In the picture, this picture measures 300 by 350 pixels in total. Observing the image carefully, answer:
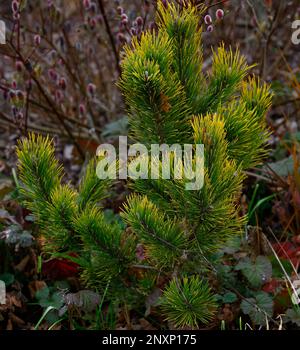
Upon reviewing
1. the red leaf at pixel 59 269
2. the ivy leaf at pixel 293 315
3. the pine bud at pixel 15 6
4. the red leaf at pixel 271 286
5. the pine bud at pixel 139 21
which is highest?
the pine bud at pixel 15 6

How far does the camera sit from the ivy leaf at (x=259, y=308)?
2.12m

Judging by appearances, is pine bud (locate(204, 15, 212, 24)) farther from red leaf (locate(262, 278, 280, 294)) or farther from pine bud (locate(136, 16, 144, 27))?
red leaf (locate(262, 278, 280, 294))

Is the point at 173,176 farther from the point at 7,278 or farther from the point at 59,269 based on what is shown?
the point at 7,278

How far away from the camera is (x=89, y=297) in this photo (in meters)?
2.11

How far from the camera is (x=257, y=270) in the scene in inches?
87.4

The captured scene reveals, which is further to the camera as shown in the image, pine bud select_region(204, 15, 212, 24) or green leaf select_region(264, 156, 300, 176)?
green leaf select_region(264, 156, 300, 176)

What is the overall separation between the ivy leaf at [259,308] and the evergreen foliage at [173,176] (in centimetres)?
22

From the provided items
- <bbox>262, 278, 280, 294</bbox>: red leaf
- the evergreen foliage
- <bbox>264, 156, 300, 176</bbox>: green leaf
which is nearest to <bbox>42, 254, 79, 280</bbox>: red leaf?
the evergreen foliage

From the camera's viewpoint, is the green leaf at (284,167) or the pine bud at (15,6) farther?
the green leaf at (284,167)

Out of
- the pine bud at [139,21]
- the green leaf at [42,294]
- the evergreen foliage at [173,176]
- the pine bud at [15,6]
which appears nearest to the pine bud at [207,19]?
the evergreen foliage at [173,176]

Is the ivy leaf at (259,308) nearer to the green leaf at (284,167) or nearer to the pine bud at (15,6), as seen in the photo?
the green leaf at (284,167)

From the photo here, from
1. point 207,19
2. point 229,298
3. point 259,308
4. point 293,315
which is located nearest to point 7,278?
point 229,298

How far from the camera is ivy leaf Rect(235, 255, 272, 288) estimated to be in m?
2.20

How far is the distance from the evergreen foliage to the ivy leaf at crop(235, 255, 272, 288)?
8.9 inches
